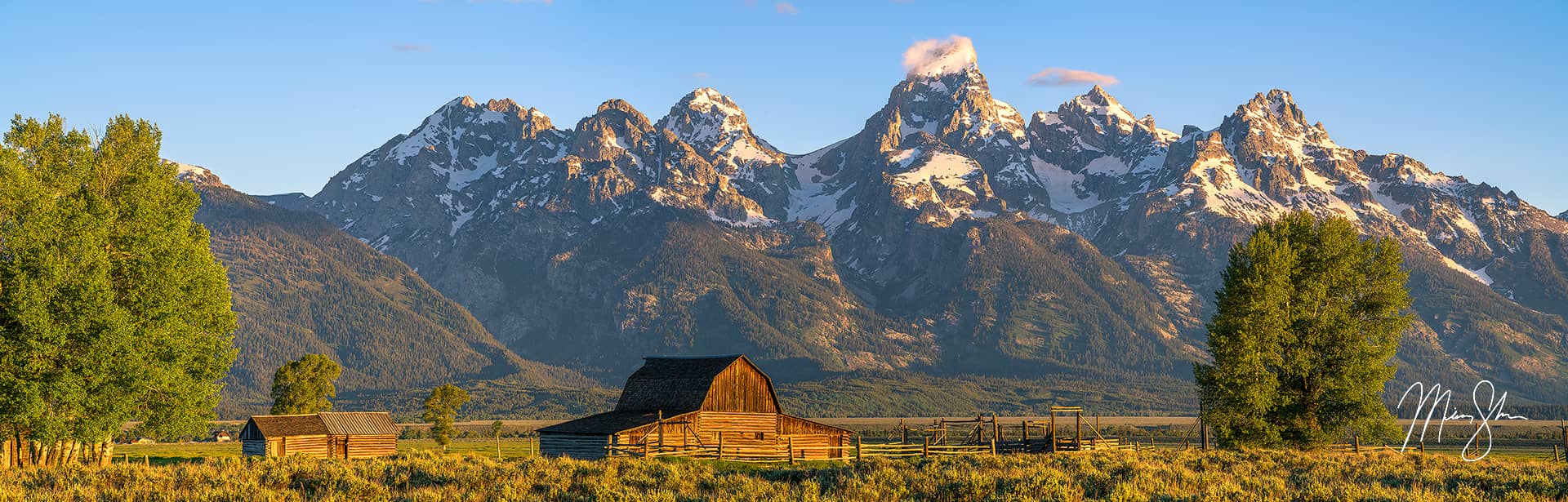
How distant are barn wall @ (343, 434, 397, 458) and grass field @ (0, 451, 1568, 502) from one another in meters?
50.0

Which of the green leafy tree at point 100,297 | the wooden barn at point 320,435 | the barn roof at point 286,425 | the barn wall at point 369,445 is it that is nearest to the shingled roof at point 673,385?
the wooden barn at point 320,435

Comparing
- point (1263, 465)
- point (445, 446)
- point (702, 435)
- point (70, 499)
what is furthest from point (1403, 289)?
point (445, 446)

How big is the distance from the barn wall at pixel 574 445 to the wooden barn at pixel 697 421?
0.14ft

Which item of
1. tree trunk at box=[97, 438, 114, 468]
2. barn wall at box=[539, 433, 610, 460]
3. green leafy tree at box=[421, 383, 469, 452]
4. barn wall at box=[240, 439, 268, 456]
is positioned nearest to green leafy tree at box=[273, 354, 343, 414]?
barn wall at box=[240, 439, 268, 456]

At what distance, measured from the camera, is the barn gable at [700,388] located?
7406 centimetres

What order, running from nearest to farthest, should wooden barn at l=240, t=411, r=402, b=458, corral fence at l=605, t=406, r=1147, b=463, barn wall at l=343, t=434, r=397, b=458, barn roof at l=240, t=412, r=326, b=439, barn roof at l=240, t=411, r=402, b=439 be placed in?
corral fence at l=605, t=406, r=1147, b=463 < wooden barn at l=240, t=411, r=402, b=458 < barn roof at l=240, t=412, r=326, b=439 < barn roof at l=240, t=411, r=402, b=439 < barn wall at l=343, t=434, r=397, b=458

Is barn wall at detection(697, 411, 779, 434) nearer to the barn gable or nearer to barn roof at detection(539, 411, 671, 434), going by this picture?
the barn gable

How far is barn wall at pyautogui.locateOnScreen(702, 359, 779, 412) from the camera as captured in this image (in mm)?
74188

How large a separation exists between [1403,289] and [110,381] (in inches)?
2143

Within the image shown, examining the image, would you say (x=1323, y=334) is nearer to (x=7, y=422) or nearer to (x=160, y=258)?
(x=160, y=258)

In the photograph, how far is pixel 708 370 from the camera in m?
75.7

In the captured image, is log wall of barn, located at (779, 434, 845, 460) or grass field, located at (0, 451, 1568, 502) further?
log wall of barn, located at (779, 434, 845, 460)

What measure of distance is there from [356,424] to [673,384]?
3084 cm

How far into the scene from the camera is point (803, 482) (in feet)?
120
